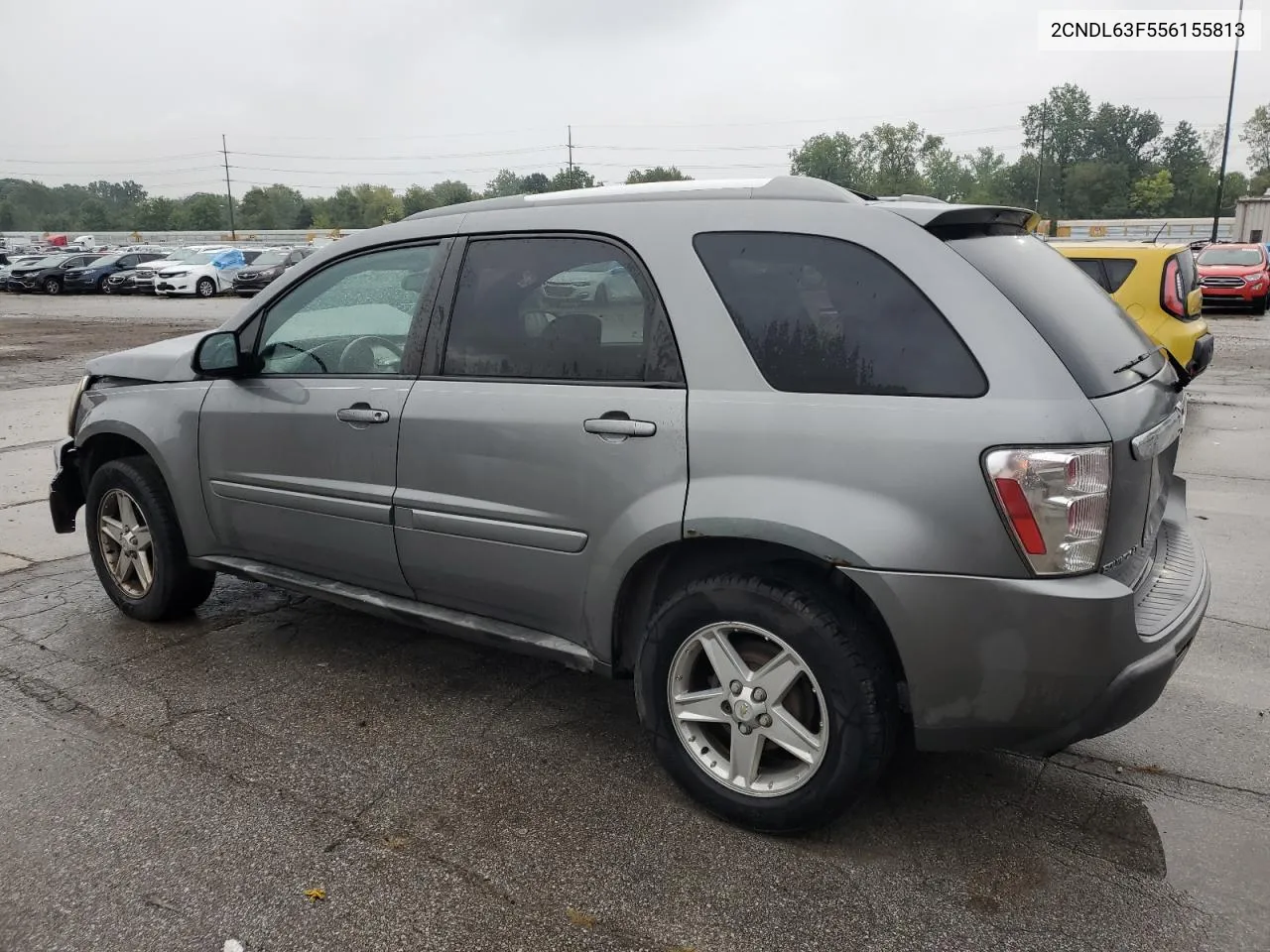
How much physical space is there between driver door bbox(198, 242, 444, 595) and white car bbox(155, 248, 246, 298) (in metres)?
32.5

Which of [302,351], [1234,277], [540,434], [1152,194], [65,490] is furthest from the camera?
[1152,194]

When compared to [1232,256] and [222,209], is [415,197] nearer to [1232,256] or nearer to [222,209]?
[222,209]

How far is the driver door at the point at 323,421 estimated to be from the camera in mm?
3660

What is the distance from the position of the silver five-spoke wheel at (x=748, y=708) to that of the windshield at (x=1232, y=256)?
2347 cm

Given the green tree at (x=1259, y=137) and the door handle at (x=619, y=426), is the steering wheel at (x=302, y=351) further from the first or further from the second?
the green tree at (x=1259, y=137)

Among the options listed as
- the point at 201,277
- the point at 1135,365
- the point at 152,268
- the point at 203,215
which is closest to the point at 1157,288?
the point at 1135,365

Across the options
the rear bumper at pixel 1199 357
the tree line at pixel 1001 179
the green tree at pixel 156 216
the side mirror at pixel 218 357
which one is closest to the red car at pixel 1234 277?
the rear bumper at pixel 1199 357

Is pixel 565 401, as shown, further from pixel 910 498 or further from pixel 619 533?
pixel 910 498

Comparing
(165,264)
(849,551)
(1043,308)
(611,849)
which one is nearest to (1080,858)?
(849,551)

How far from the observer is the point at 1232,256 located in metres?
22.6

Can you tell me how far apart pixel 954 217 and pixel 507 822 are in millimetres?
2164

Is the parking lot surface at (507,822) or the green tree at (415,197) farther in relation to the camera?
the green tree at (415,197)

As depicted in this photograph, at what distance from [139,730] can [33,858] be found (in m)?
0.78

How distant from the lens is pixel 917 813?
10.0 feet
